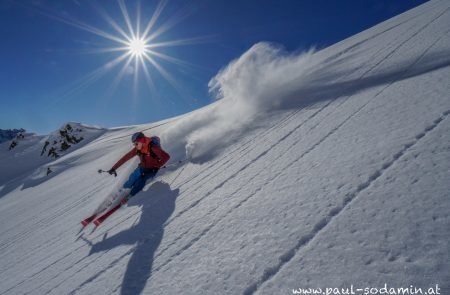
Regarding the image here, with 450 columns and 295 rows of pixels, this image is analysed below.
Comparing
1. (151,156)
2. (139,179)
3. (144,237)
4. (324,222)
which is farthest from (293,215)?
(151,156)

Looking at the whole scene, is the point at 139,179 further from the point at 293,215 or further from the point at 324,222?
the point at 324,222

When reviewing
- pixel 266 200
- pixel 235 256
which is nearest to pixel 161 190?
pixel 266 200

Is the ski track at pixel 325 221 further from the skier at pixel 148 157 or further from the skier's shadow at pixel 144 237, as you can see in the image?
the skier at pixel 148 157

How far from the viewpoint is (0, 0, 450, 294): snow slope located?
2.26 m

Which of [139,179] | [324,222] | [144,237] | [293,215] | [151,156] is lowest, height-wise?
[324,222]

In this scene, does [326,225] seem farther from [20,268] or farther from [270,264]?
[20,268]

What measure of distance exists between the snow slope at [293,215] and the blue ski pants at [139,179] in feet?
0.87

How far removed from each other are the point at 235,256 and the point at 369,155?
84.5 inches

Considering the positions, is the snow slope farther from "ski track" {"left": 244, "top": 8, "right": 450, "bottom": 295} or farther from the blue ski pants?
the blue ski pants

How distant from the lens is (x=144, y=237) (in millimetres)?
4102

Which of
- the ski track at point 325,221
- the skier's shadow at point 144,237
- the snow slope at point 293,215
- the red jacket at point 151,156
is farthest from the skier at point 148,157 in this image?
the ski track at point 325,221

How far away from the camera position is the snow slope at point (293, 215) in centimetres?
226

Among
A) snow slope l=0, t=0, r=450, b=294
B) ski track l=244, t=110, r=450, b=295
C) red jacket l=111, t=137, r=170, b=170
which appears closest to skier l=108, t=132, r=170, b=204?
red jacket l=111, t=137, r=170, b=170

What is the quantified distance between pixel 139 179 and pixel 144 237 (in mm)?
2934
